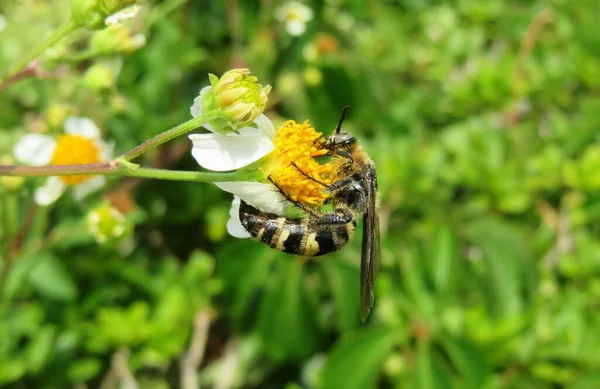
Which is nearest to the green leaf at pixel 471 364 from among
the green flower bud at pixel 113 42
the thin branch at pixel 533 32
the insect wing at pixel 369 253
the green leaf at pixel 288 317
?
the green leaf at pixel 288 317

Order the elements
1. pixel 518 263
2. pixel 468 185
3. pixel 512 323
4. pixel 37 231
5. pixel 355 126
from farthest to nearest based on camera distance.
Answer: pixel 355 126
pixel 468 185
pixel 518 263
pixel 512 323
pixel 37 231

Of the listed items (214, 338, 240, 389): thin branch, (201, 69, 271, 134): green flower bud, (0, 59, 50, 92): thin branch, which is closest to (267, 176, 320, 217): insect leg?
(201, 69, 271, 134): green flower bud

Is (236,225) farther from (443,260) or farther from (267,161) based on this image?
(443,260)

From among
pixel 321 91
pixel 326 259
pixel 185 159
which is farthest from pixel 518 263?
pixel 185 159

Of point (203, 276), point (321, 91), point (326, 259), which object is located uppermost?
→ point (321, 91)

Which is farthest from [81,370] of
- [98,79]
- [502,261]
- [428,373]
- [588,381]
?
[588,381]

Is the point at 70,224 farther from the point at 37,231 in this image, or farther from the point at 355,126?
the point at 355,126

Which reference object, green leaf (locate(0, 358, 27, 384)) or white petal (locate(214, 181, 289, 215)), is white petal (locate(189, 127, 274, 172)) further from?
green leaf (locate(0, 358, 27, 384))
